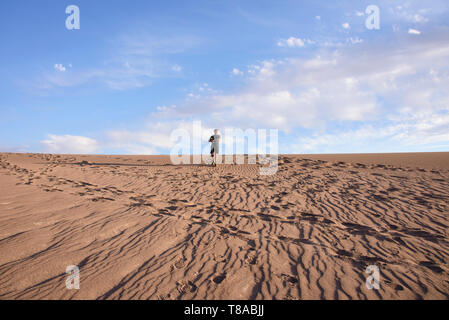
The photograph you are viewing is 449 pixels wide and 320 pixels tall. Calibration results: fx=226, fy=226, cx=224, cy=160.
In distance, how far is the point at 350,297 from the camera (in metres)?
3.74

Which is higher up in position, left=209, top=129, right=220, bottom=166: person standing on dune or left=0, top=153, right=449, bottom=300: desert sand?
left=209, top=129, right=220, bottom=166: person standing on dune

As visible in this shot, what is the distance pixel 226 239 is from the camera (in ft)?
18.6

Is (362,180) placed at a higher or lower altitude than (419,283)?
higher

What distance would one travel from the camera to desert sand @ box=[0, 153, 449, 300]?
396cm

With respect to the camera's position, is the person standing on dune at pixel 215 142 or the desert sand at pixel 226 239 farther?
the person standing on dune at pixel 215 142

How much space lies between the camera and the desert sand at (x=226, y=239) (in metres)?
3.96

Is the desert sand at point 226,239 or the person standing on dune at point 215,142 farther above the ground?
the person standing on dune at point 215,142

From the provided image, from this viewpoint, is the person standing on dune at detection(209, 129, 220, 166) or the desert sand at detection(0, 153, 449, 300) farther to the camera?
the person standing on dune at detection(209, 129, 220, 166)
